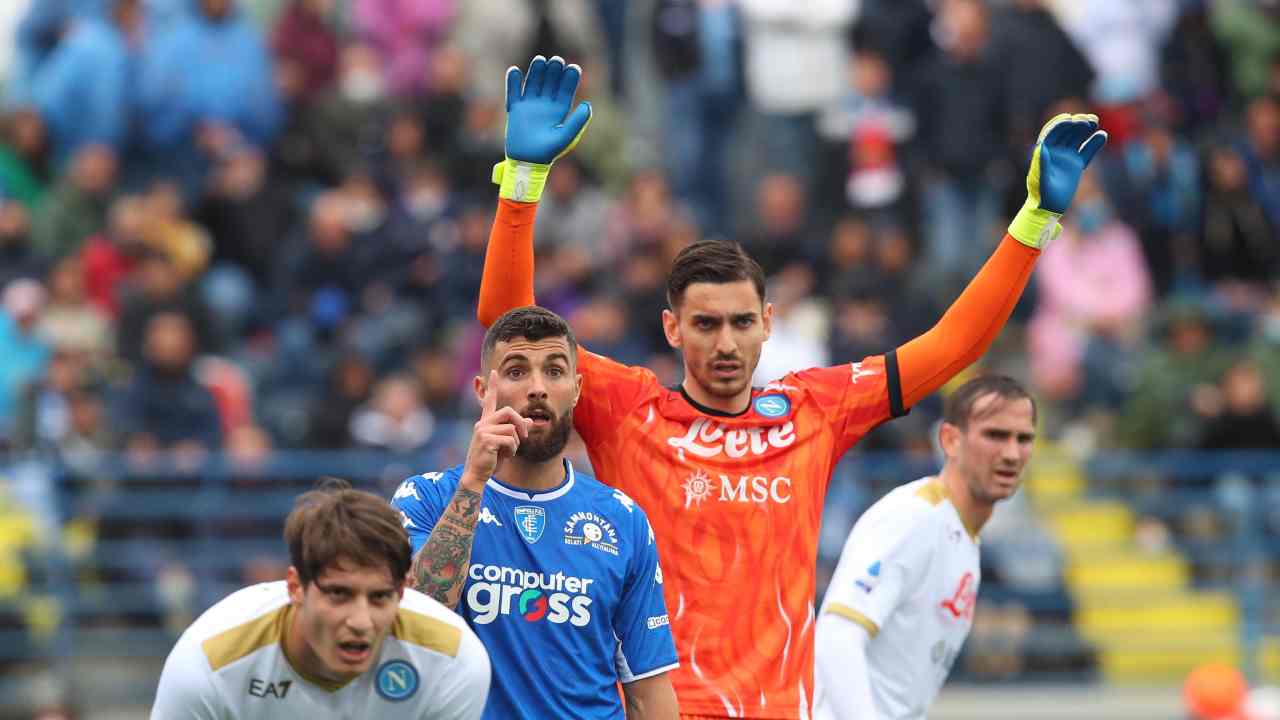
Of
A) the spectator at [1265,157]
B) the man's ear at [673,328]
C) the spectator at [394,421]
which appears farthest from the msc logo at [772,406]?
the spectator at [1265,157]

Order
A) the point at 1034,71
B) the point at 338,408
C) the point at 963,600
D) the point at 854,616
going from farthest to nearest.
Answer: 1. the point at 1034,71
2. the point at 338,408
3. the point at 963,600
4. the point at 854,616

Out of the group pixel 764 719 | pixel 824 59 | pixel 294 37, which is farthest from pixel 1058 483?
pixel 764 719

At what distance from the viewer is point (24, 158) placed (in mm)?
17406

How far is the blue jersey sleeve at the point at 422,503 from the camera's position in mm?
6573

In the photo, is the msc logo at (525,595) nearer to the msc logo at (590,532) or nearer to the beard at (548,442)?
the msc logo at (590,532)

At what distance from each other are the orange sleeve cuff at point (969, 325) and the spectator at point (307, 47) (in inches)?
441

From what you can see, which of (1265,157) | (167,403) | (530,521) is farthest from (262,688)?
(1265,157)

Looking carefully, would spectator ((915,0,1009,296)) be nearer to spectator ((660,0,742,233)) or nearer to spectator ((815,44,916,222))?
spectator ((815,44,916,222))

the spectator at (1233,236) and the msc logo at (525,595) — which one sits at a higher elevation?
the spectator at (1233,236)

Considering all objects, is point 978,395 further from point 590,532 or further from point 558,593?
point 558,593

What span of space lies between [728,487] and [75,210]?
11.0 m

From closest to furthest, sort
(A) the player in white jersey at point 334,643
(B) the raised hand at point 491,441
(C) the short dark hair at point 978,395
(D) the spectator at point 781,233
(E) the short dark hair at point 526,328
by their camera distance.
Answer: (A) the player in white jersey at point 334,643
(B) the raised hand at point 491,441
(E) the short dark hair at point 526,328
(C) the short dark hair at point 978,395
(D) the spectator at point 781,233

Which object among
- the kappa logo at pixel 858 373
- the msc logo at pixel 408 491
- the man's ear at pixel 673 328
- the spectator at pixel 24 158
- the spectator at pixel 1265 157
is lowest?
the msc logo at pixel 408 491

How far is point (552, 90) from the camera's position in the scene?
24.1 feet
